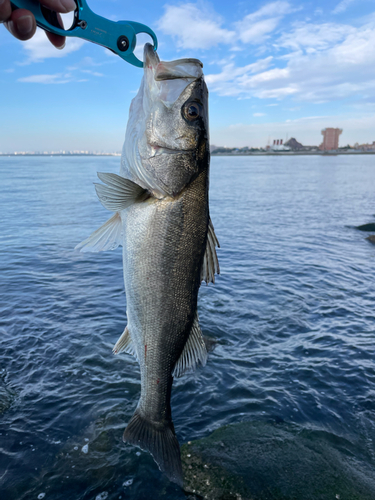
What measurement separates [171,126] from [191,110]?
0.71 feet

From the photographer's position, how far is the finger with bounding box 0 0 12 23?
297 centimetres

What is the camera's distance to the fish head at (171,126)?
10.2 ft

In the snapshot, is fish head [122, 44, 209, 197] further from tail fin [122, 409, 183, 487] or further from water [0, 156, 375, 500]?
water [0, 156, 375, 500]

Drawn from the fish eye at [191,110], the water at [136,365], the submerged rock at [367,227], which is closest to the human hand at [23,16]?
the fish eye at [191,110]

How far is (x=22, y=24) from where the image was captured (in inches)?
123

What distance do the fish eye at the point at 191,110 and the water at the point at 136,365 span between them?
4.69 meters

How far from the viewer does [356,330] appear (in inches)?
371

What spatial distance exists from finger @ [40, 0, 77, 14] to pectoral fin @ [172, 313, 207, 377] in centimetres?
297

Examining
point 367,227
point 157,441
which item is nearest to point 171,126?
point 157,441

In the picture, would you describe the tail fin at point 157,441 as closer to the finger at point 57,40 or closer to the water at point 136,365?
the water at point 136,365

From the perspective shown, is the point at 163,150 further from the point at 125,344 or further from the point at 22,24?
the point at 125,344

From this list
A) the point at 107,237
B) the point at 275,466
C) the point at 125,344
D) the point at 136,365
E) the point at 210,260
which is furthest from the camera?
the point at 136,365

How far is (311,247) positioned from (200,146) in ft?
53.8

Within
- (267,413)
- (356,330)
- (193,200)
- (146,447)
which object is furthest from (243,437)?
(356,330)
